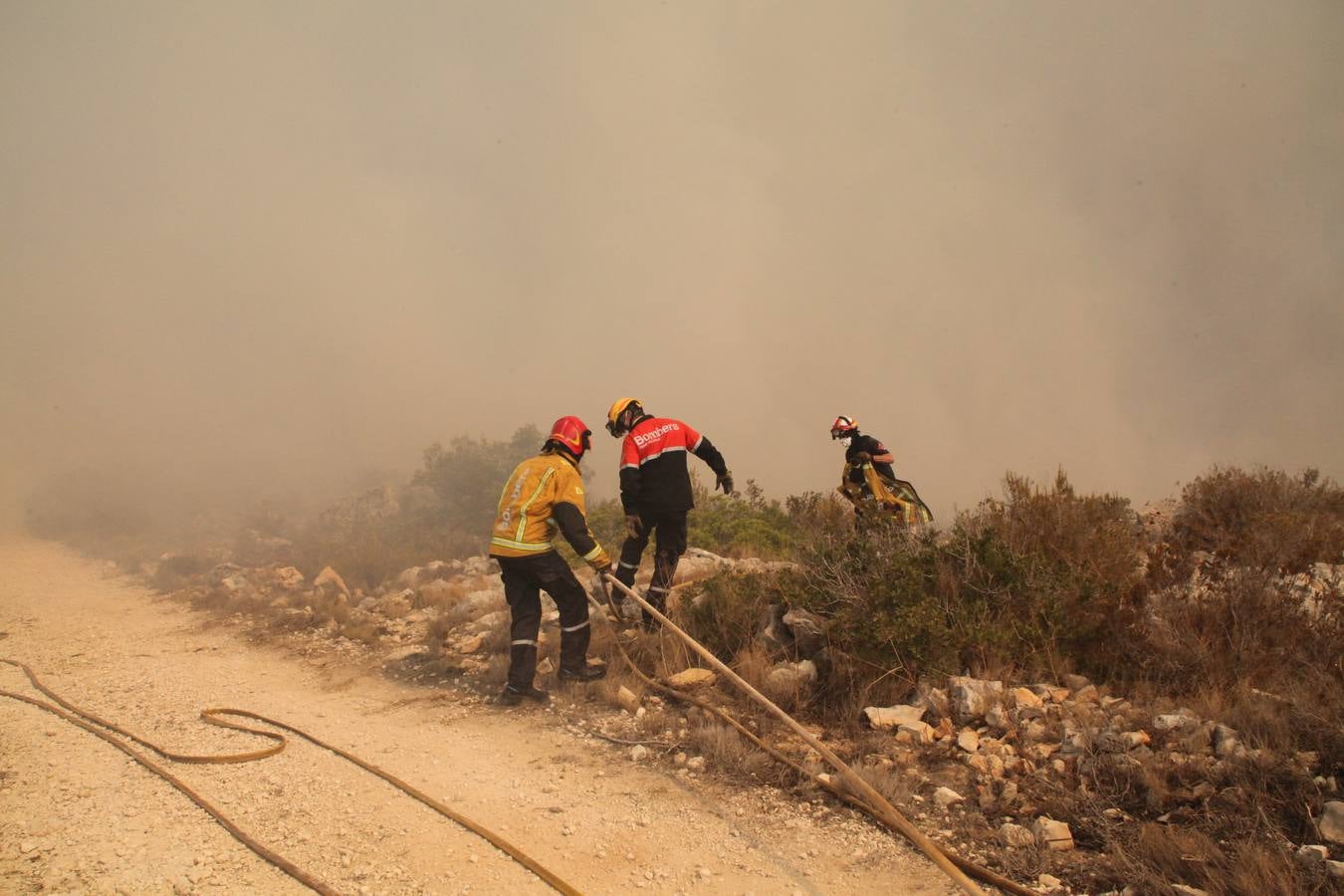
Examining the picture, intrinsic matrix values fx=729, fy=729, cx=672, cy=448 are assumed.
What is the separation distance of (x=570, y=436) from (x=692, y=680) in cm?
211

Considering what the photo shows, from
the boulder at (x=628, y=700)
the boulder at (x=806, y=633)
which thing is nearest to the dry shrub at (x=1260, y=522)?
the boulder at (x=806, y=633)

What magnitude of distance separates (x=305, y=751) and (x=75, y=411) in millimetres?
37834

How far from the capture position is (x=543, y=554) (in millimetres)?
5566

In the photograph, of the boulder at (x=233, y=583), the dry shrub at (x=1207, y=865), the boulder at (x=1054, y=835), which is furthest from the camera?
the boulder at (x=233, y=583)

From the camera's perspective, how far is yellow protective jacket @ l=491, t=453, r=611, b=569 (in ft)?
17.9

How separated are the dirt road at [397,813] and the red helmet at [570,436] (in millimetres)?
1985

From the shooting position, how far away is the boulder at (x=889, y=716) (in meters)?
4.44

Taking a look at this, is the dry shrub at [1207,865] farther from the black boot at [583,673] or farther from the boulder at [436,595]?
the boulder at [436,595]

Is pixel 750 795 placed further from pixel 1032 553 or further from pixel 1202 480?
pixel 1202 480

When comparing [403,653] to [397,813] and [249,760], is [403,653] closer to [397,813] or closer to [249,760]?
[249,760]

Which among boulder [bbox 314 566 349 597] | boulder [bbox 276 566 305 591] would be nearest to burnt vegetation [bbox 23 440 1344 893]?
boulder [bbox 314 566 349 597]

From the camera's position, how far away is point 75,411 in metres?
33.1

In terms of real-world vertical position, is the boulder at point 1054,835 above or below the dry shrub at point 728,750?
above

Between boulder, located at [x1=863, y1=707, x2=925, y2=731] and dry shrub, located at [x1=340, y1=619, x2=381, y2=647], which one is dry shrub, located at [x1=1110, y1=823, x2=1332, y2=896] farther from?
dry shrub, located at [x1=340, y1=619, x2=381, y2=647]
